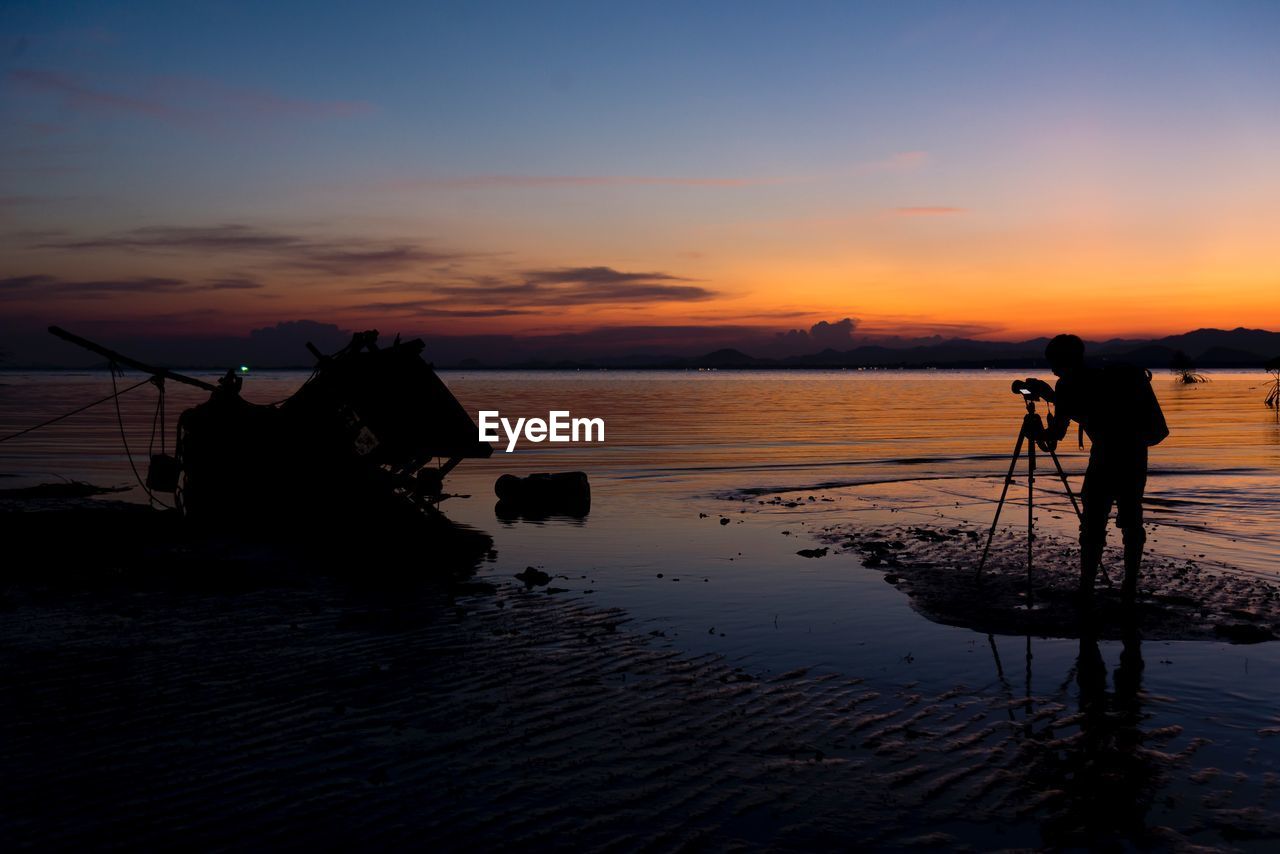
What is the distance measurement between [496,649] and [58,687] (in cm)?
397

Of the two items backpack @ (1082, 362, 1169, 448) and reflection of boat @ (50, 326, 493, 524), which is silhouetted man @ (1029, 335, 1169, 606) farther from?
reflection of boat @ (50, 326, 493, 524)

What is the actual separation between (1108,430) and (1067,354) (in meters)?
0.96

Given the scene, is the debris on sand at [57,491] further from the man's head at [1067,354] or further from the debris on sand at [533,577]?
the man's head at [1067,354]

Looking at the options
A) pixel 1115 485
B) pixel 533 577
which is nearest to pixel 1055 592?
pixel 1115 485

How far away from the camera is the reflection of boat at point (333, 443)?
20.9 metres

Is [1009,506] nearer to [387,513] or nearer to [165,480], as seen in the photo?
[387,513]

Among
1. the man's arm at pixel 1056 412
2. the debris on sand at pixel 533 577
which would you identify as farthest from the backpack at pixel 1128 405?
the debris on sand at pixel 533 577

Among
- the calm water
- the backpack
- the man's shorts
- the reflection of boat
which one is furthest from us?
the reflection of boat

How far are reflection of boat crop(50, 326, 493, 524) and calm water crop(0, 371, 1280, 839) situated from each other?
6.30 feet

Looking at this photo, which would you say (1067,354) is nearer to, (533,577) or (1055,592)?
(1055,592)

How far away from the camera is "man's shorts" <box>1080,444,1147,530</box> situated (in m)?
10.9

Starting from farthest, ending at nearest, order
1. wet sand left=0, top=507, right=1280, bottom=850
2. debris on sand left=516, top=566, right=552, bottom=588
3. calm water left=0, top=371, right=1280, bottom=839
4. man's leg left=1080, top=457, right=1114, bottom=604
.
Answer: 1. debris on sand left=516, top=566, right=552, bottom=588
2. man's leg left=1080, top=457, right=1114, bottom=604
3. calm water left=0, top=371, right=1280, bottom=839
4. wet sand left=0, top=507, right=1280, bottom=850

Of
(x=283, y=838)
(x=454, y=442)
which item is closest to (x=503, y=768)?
(x=283, y=838)

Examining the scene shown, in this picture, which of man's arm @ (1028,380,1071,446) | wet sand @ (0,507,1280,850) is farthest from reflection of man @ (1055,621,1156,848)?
man's arm @ (1028,380,1071,446)
